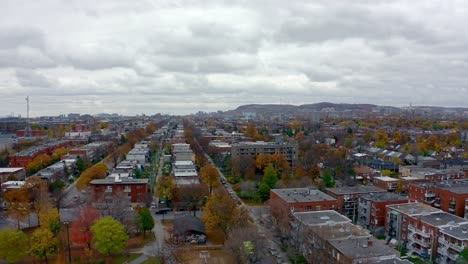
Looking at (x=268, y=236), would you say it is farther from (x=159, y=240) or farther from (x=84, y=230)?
(x=84, y=230)

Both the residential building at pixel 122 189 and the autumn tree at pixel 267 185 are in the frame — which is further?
the autumn tree at pixel 267 185

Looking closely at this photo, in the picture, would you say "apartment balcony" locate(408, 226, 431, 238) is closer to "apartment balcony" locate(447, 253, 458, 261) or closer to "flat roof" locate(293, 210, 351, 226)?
"apartment balcony" locate(447, 253, 458, 261)

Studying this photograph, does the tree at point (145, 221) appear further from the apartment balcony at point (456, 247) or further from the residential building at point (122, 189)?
the apartment balcony at point (456, 247)

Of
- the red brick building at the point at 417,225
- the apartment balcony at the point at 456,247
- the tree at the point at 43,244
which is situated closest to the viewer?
the apartment balcony at the point at 456,247

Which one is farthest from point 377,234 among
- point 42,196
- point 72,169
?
point 72,169

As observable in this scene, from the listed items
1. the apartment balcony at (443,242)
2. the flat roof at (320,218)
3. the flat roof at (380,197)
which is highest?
the flat roof at (380,197)

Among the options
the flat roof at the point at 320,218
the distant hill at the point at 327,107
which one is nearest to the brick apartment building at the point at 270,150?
the flat roof at the point at 320,218

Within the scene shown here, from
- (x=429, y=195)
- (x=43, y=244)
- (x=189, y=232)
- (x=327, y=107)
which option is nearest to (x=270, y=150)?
(x=429, y=195)
